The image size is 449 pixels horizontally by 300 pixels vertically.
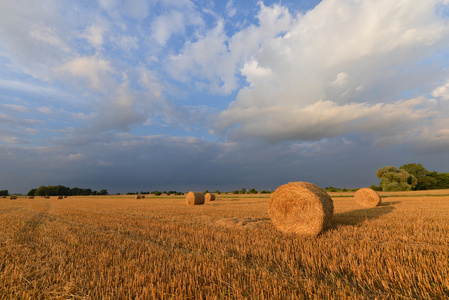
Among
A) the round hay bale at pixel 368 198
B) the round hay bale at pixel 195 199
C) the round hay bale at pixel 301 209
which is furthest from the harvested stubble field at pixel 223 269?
the round hay bale at pixel 195 199

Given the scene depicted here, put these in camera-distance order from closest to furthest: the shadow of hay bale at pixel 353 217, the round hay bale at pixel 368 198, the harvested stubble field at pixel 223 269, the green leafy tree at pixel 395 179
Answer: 1. the harvested stubble field at pixel 223 269
2. the shadow of hay bale at pixel 353 217
3. the round hay bale at pixel 368 198
4. the green leafy tree at pixel 395 179

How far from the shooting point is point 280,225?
8156 mm

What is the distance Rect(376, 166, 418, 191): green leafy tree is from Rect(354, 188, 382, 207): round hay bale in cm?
4949

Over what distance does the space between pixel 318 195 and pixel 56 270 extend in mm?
7525

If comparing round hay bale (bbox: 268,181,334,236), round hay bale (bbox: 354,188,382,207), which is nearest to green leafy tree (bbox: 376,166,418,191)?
round hay bale (bbox: 354,188,382,207)

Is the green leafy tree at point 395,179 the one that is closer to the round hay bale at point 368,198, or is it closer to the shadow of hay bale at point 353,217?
the round hay bale at point 368,198

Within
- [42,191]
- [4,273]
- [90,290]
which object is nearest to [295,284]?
[90,290]

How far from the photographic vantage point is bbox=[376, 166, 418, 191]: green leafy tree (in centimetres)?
5641

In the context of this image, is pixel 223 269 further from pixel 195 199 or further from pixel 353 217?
pixel 195 199

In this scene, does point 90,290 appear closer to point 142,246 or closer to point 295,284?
point 142,246

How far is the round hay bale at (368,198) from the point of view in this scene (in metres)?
17.7

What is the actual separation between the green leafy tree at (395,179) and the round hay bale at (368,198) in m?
49.5

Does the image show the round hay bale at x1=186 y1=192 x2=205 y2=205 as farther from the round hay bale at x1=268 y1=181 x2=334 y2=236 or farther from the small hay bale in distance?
the round hay bale at x1=268 y1=181 x2=334 y2=236

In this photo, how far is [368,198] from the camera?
18.2 metres
